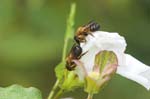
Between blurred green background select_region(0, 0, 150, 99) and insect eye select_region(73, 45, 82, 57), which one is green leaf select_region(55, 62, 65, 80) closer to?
insect eye select_region(73, 45, 82, 57)

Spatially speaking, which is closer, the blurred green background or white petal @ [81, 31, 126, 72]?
white petal @ [81, 31, 126, 72]

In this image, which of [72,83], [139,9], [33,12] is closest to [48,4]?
[33,12]

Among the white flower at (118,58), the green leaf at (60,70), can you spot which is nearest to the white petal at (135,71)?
the white flower at (118,58)

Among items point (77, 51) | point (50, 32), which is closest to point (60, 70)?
point (77, 51)

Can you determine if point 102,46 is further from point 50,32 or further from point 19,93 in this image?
point 50,32

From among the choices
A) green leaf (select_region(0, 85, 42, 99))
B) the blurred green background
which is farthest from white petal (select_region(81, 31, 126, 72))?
the blurred green background
